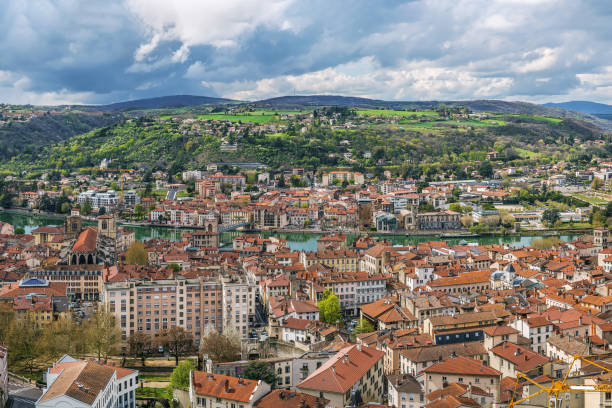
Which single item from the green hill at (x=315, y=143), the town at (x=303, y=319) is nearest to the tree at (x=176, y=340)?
the town at (x=303, y=319)

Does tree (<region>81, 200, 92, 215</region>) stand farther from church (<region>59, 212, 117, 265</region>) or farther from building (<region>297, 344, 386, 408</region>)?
building (<region>297, 344, 386, 408</region>)

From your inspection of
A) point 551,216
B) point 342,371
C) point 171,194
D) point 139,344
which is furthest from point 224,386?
point 171,194

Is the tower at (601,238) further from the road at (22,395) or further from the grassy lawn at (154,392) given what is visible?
the road at (22,395)

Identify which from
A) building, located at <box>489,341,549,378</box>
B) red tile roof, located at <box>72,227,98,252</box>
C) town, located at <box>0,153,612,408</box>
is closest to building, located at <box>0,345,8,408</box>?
town, located at <box>0,153,612,408</box>

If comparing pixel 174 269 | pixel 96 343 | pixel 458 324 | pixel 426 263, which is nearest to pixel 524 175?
pixel 426 263

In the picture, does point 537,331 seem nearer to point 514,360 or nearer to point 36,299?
point 514,360
